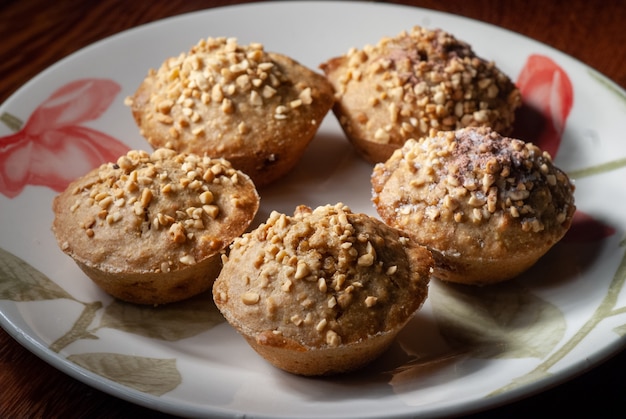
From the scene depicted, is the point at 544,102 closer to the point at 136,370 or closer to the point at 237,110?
the point at 237,110

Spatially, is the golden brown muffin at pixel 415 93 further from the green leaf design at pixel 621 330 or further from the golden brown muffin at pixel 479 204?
the green leaf design at pixel 621 330

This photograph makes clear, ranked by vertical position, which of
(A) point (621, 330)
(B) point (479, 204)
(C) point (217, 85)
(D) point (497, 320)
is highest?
(C) point (217, 85)

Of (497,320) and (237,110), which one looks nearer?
(497,320)

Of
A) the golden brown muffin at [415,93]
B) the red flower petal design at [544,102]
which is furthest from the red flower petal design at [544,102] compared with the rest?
the golden brown muffin at [415,93]

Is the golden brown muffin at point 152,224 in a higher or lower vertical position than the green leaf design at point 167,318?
higher

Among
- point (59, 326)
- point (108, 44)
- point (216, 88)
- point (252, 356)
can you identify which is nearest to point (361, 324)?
point (252, 356)

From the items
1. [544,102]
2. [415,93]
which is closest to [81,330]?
[415,93]

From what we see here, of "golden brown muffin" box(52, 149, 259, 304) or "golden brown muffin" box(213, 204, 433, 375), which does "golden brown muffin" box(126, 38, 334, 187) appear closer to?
"golden brown muffin" box(52, 149, 259, 304)
